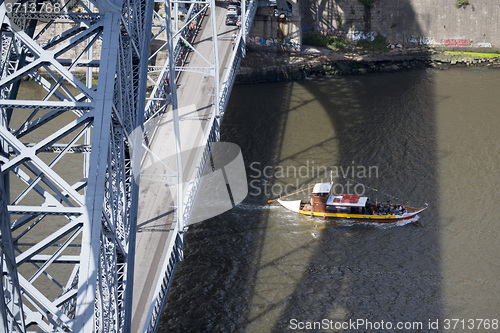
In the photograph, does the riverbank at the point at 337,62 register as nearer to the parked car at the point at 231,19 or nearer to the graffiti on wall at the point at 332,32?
the graffiti on wall at the point at 332,32

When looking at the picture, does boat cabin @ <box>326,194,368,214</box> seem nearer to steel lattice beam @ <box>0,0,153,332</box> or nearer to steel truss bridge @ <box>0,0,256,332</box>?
steel truss bridge @ <box>0,0,256,332</box>

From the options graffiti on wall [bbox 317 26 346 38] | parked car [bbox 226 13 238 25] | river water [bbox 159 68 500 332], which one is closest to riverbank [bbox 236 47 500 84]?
graffiti on wall [bbox 317 26 346 38]

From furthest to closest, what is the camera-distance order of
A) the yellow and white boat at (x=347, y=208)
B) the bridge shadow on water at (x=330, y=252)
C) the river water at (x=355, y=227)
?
the yellow and white boat at (x=347, y=208)
the river water at (x=355, y=227)
the bridge shadow on water at (x=330, y=252)

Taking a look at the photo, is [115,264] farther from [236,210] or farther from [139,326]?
[236,210]

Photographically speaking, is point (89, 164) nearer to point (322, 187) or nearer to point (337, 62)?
point (322, 187)

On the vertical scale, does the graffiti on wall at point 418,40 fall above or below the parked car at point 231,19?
below

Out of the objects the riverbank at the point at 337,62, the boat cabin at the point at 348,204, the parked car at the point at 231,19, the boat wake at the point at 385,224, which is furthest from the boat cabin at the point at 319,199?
the riverbank at the point at 337,62
